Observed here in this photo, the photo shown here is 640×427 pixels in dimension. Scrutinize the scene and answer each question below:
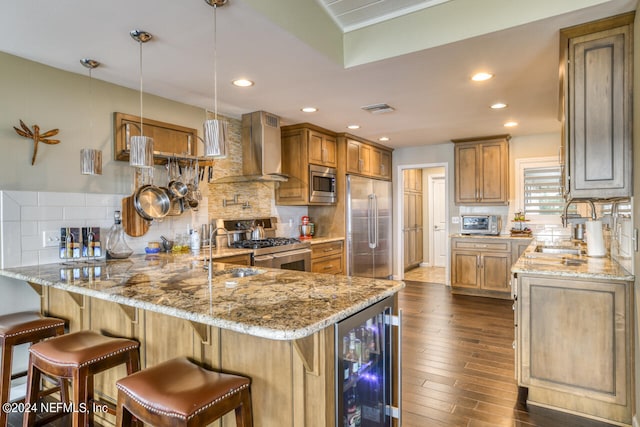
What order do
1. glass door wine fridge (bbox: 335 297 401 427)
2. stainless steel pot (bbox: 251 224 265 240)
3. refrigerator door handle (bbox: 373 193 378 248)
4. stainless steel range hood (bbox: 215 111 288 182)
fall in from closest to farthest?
glass door wine fridge (bbox: 335 297 401 427)
stainless steel range hood (bbox: 215 111 288 182)
stainless steel pot (bbox: 251 224 265 240)
refrigerator door handle (bbox: 373 193 378 248)

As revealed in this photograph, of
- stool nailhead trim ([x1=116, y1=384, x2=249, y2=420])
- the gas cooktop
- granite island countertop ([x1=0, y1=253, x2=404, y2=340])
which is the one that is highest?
the gas cooktop

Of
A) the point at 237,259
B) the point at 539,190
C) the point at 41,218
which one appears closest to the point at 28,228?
the point at 41,218

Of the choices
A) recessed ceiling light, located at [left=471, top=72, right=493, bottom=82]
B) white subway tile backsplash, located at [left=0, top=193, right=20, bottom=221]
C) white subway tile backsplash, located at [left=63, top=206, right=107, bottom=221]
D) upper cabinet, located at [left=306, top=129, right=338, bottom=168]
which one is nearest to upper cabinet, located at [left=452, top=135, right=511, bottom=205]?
upper cabinet, located at [left=306, top=129, right=338, bottom=168]

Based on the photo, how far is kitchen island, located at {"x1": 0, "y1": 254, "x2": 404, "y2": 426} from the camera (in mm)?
1369

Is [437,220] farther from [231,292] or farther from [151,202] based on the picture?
[231,292]

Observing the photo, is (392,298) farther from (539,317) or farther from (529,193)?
(529,193)

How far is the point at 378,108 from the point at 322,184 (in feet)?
4.65

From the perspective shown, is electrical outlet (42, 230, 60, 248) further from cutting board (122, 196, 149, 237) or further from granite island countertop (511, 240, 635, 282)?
granite island countertop (511, 240, 635, 282)

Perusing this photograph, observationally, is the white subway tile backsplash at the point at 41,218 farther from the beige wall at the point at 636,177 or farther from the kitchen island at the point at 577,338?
the beige wall at the point at 636,177

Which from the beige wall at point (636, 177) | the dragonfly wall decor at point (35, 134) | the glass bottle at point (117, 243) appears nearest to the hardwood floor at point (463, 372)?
the beige wall at point (636, 177)

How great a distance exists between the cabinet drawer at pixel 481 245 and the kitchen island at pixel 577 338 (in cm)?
272

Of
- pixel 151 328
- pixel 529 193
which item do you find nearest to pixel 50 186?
pixel 151 328

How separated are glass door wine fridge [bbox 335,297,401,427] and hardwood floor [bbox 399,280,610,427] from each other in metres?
0.49

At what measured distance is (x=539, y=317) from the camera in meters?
2.38
